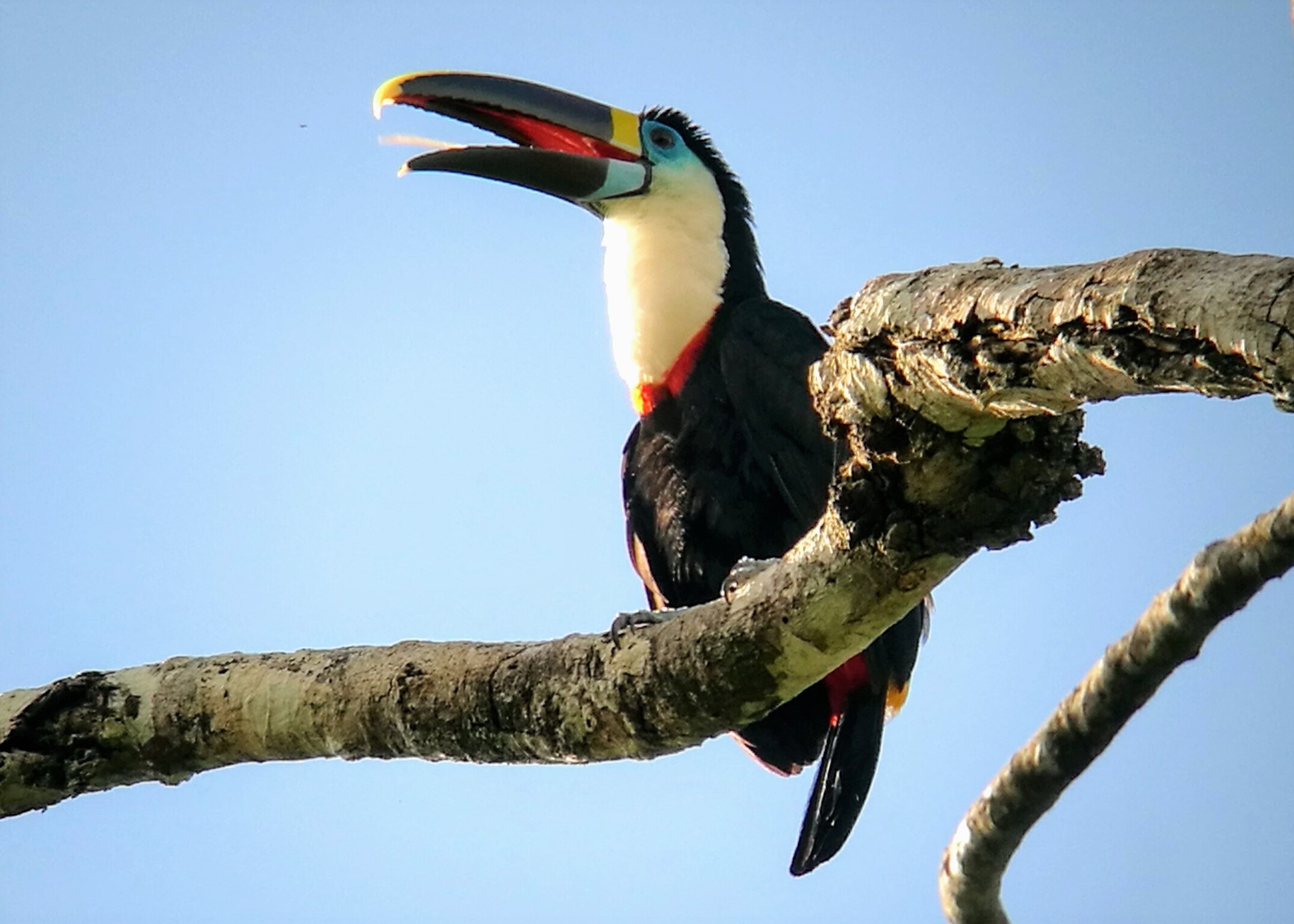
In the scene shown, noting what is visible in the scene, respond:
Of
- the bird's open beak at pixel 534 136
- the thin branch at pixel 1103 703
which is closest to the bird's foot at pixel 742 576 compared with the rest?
the thin branch at pixel 1103 703

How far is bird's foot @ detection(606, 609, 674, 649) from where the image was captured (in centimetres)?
306

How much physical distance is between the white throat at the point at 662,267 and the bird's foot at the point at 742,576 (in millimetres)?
1957

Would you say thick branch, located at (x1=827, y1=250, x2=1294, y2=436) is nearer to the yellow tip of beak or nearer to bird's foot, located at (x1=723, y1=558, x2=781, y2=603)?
bird's foot, located at (x1=723, y1=558, x2=781, y2=603)

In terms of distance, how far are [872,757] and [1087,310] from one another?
8.68 feet

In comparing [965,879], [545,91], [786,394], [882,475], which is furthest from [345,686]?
[545,91]

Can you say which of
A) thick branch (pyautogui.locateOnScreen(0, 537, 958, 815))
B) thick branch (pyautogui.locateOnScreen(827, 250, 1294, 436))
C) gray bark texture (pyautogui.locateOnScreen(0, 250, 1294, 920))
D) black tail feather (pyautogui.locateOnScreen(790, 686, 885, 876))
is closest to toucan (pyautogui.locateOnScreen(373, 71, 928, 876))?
black tail feather (pyautogui.locateOnScreen(790, 686, 885, 876))

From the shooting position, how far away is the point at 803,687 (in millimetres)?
2885

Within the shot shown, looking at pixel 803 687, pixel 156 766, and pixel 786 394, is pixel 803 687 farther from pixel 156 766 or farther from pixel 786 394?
pixel 786 394

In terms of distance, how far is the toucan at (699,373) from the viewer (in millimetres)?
4547

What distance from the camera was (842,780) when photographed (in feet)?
14.0

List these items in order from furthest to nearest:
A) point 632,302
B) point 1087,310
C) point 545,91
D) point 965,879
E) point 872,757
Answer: point 545,91
point 632,302
point 872,757
point 965,879
point 1087,310

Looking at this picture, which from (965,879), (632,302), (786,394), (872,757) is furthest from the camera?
(632,302)

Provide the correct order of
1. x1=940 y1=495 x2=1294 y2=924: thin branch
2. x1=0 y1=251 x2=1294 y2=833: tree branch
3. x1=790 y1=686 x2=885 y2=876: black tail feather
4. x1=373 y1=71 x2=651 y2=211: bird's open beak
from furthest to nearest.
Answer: x1=373 y1=71 x2=651 y2=211: bird's open beak
x1=790 y1=686 x2=885 y2=876: black tail feather
x1=940 y1=495 x2=1294 y2=924: thin branch
x1=0 y1=251 x2=1294 y2=833: tree branch

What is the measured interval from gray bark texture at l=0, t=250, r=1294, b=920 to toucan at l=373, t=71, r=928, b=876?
84 cm
